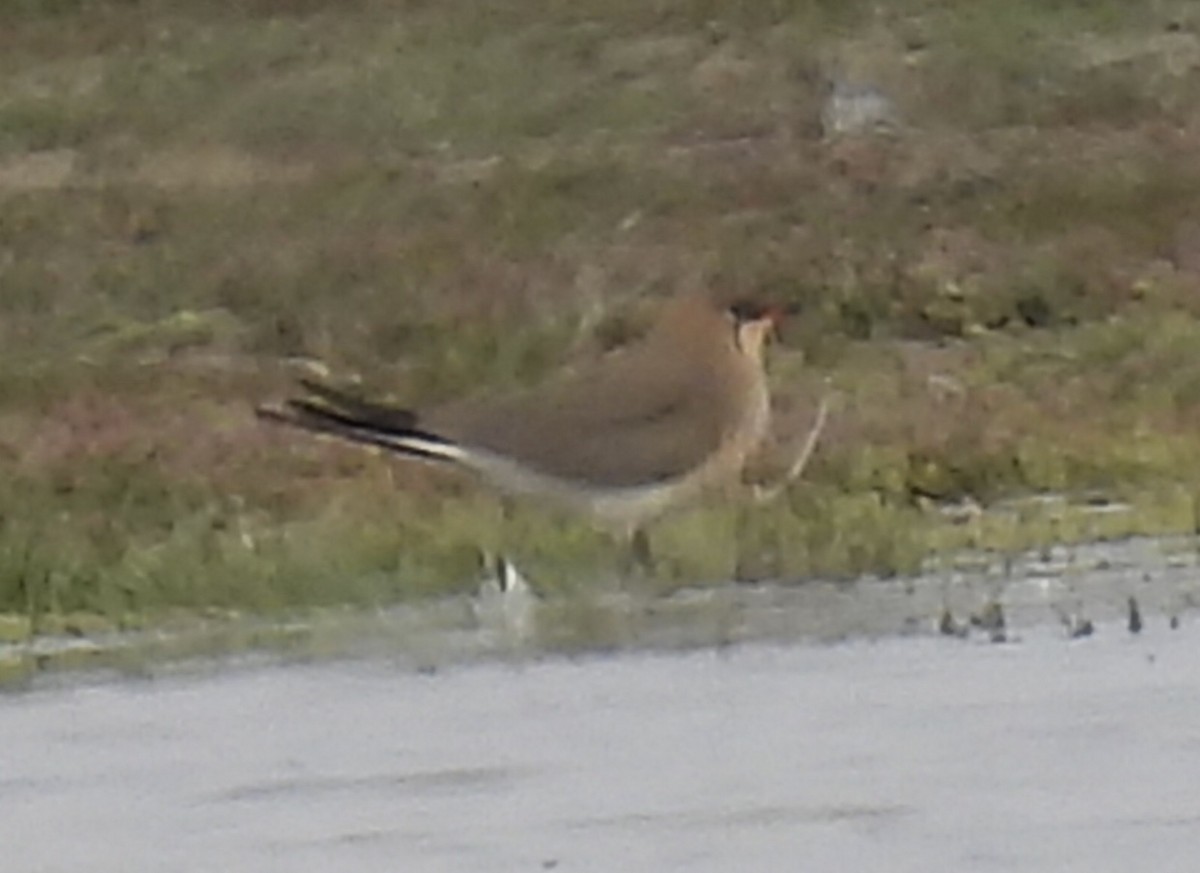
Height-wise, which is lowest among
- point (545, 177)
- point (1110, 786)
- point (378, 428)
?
point (1110, 786)

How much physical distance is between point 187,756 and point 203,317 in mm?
11465

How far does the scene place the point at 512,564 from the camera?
12164 mm

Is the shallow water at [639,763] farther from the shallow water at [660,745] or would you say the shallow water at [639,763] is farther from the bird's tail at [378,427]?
the bird's tail at [378,427]

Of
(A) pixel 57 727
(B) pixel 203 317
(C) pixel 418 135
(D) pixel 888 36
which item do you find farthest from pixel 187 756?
(D) pixel 888 36

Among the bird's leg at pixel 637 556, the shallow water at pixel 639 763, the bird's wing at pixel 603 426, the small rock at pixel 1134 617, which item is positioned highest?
the bird's wing at pixel 603 426

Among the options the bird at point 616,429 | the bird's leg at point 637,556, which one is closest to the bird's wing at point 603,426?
the bird at point 616,429

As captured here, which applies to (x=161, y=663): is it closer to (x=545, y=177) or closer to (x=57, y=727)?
(x=57, y=727)

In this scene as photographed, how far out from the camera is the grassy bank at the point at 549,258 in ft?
43.3

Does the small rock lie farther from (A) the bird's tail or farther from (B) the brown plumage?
(A) the bird's tail

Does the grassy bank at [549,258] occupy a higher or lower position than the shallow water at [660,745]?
higher

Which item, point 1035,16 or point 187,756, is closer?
point 187,756

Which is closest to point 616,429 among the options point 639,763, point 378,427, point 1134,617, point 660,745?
point 378,427

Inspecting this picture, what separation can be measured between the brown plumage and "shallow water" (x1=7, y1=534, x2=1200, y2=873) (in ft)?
1.55

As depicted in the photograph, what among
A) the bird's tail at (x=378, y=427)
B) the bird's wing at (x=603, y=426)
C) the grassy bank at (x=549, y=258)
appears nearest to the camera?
the bird's wing at (x=603, y=426)
